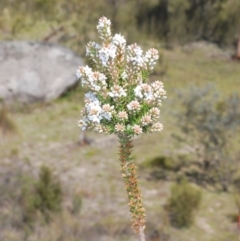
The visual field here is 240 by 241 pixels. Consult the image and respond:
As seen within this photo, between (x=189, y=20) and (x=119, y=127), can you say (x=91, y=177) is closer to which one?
(x=119, y=127)

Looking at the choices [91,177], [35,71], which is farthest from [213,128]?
[35,71]

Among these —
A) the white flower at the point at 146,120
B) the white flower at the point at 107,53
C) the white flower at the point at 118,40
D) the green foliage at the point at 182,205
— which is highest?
the green foliage at the point at 182,205

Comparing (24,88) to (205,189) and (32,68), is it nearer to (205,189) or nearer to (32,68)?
(32,68)

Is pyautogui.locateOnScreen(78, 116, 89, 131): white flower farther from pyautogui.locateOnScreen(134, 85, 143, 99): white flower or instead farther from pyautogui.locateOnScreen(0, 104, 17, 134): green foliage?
pyautogui.locateOnScreen(0, 104, 17, 134): green foliage

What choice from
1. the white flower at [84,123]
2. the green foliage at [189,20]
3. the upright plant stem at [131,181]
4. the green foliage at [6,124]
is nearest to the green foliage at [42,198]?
the green foliage at [6,124]

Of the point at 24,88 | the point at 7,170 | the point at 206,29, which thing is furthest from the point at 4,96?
the point at 206,29

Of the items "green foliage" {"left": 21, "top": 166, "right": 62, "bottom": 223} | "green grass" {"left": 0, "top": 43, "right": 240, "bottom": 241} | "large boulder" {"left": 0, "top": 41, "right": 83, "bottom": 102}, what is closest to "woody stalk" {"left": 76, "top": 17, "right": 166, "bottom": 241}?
"green grass" {"left": 0, "top": 43, "right": 240, "bottom": 241}

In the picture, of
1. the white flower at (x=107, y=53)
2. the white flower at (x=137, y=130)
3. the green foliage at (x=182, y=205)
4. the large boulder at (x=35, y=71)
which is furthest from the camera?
the large boulder at (x=35, y=71)

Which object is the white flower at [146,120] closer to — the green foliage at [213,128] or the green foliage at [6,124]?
the green foliage at [213,128]

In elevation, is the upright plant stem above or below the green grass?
below
